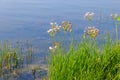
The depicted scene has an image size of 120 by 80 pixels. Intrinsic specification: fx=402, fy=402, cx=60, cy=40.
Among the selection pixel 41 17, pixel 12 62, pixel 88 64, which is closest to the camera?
pixel 88 64

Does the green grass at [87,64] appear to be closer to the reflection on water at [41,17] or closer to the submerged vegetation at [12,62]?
the submerged vegetation at [12,62]

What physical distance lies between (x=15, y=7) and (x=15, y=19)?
8.92 feet

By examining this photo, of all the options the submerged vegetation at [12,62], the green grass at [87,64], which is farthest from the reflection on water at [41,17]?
the green grass at [87,64]

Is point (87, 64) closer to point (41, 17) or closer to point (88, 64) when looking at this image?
point (88, 64)

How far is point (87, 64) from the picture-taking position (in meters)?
6.90

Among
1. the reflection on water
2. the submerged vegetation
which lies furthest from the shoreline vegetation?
the reflection on water

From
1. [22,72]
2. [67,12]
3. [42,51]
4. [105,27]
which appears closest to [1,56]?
[22,72]

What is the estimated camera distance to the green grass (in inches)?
265

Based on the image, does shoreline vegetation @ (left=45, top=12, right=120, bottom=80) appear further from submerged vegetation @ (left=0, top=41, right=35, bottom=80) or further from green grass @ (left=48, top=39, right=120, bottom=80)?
submerged vegetation @ (left=0, top=41, right=35, bottom=80)

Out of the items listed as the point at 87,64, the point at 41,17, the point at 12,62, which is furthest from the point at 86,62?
the point at 41,17

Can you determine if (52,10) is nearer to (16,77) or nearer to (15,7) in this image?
(15,7)

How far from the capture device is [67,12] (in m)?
17.1

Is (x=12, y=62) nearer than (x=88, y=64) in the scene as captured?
No

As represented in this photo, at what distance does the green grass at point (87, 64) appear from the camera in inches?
265
